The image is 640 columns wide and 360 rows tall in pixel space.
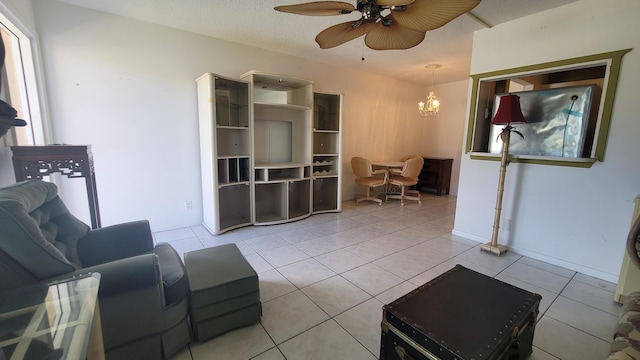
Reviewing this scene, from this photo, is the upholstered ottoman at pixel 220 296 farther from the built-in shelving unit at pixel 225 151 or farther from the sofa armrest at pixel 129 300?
the built-in shelving unit at pixel 225 151

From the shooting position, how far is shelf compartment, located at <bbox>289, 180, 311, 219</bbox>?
4.29 m

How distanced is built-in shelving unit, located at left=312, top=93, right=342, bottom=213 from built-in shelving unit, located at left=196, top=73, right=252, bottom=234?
1.16 metres

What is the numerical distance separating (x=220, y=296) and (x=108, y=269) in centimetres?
61

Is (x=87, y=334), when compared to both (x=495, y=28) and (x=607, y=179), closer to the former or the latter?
(x=607, y=179)

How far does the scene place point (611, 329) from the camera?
1.80 metres

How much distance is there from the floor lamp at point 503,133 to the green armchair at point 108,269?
3.13 m

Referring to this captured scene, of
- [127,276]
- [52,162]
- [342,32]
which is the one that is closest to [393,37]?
[342,32]

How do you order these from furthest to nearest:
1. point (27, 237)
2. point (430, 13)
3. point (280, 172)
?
point (280, 172)
point (430, 13)
point (27, 237)

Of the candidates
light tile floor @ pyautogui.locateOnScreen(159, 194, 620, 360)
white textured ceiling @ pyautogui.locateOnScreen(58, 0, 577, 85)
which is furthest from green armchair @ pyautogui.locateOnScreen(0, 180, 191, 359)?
white textured ceiling @ pyautogui.locateOnScreen(58, 0, 577, 85)

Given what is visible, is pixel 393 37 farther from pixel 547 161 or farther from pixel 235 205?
pixel 235 205

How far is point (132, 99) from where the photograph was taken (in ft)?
10.2

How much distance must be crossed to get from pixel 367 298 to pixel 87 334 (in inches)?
68.3

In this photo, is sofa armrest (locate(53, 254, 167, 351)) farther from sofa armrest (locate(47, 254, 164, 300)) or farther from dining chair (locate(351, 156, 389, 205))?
dining chair (locate(351, 156, 389, 205))

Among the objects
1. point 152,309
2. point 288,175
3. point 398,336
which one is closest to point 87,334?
point 152,309
